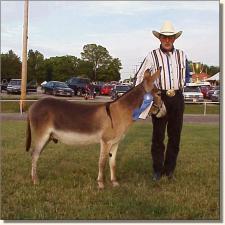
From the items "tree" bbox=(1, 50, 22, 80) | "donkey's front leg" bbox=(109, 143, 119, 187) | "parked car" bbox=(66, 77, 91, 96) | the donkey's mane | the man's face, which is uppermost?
"tree" bbox=(1, 50, 22, 80)

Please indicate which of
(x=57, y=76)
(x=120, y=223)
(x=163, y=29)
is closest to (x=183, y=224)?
(x=120, y=223)

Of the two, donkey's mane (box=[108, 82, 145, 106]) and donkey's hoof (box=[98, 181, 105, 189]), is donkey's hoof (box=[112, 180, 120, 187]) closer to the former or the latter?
donkey's hoof (box=[98, 181, 105, 189])

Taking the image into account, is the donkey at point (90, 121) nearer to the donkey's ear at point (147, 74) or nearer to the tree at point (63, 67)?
the donkey's ear at point (147, 74)

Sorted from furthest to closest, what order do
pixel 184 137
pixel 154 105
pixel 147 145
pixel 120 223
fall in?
pixel 184 137 < pixel 147 145 < pixel 154 105 < pixel 120 223

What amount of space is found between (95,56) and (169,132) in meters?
52.3

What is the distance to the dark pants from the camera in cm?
721

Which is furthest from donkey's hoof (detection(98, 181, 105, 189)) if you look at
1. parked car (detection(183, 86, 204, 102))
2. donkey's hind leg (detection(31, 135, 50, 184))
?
parked car (detection(183, 86, 204, 102))

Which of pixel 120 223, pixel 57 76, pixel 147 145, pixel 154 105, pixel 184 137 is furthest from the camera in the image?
pixel 57 76

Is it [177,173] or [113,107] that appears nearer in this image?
[113,107]

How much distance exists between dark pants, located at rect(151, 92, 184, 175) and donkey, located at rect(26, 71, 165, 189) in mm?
386

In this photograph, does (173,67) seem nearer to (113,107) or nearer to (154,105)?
(154,105)

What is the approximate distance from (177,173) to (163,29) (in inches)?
104

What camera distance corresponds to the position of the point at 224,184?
5.77 m

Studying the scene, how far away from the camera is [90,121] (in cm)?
673
